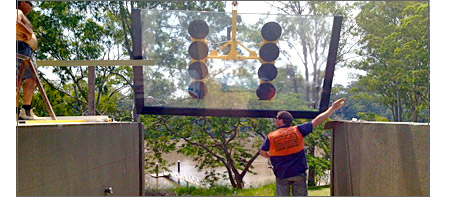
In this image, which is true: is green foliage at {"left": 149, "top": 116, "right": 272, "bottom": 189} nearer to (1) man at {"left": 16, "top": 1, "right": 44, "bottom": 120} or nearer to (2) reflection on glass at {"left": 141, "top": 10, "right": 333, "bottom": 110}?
(2) reflection on glass at {"left": 141, "top": 10, "right": 333, "bottom": 110}

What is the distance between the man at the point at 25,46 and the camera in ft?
12.4

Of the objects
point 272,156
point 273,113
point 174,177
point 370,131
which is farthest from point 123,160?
point 174,177

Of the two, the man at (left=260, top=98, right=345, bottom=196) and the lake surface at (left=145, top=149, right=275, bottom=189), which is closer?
the man at (left=260, top=98, right=345, bottom=196)

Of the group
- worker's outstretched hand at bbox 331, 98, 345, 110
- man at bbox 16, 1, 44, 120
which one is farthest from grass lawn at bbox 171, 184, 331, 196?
man at bbox 16, 1, 44, 120

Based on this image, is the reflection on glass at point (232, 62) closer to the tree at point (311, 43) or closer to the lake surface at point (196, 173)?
the tree at point (311, 43)

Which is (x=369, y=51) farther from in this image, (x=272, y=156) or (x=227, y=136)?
(x=272, y=156)

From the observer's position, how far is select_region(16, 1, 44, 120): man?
12.4 feet

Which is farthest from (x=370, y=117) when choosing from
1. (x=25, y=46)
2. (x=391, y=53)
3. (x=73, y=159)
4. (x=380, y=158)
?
(x=73, y=159)

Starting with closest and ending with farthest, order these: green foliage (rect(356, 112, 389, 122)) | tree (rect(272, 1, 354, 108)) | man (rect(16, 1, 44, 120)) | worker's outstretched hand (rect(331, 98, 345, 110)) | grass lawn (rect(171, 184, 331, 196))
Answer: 1. man (rect(16, 1, 44, 120))
2. worker's outstretched hand (rect(331, 98, 345, 110))
3. tree (rect(272, 1, 354, 108))
4. green foliage (rect(356, 112, 389, 122))
5. grass lawn (rect(171, 184, 331, 196))

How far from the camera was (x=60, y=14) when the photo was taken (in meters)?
15.9

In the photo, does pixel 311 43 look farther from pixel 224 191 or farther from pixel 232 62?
pixel 224 191

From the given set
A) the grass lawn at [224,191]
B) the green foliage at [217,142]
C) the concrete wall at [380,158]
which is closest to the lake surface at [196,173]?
the green foliage at [217,142]

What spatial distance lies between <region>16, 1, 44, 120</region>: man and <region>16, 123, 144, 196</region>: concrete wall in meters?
0.74

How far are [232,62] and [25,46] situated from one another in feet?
8.15
